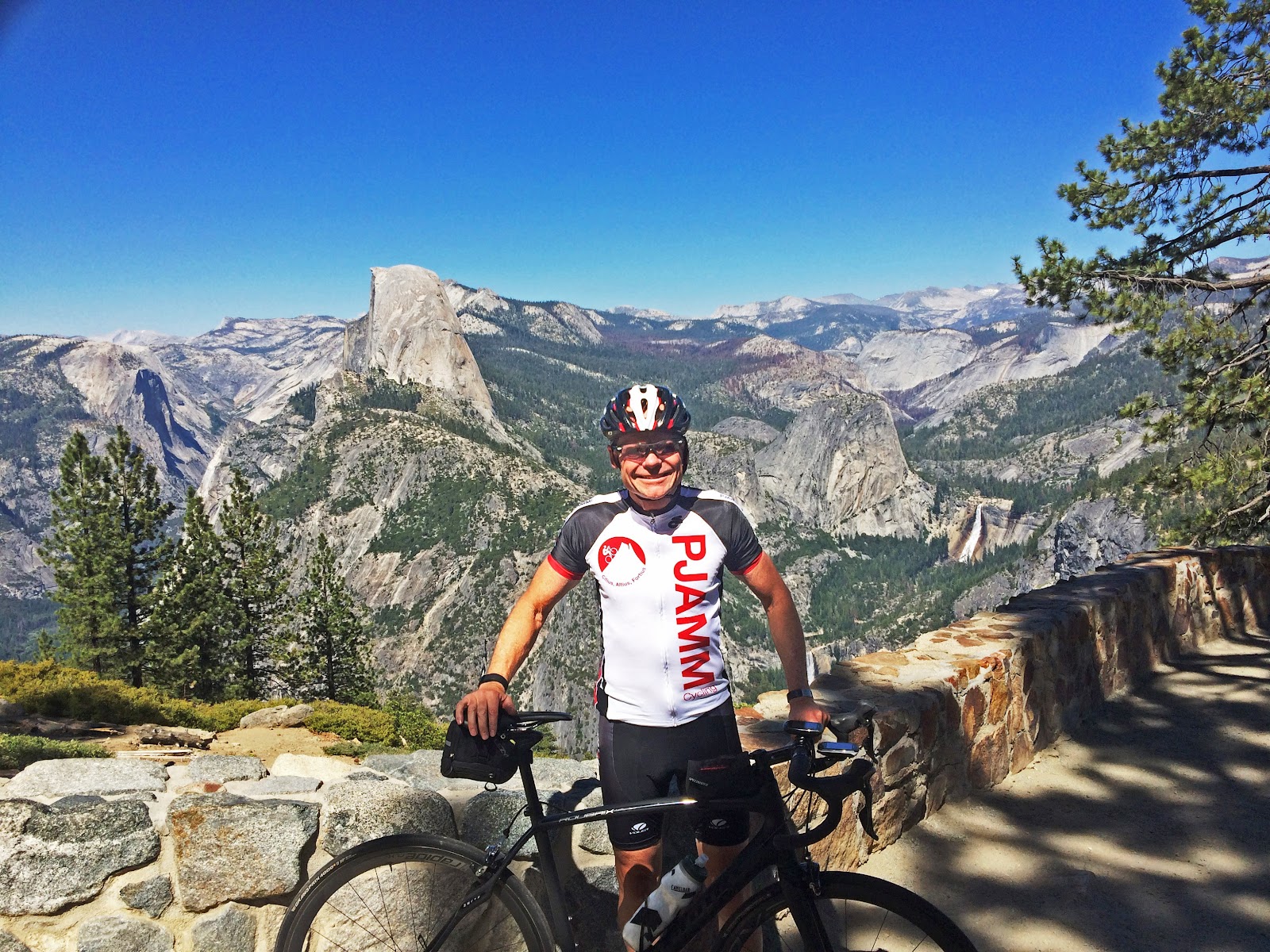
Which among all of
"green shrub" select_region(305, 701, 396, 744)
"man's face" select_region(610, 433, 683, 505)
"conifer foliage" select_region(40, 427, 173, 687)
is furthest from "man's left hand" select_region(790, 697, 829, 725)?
"conifer foliage" select_region(40, 427, 173, 687)

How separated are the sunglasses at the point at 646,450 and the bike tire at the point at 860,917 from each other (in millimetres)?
1673

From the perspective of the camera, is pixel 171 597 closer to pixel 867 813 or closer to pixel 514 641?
pixel 514 641

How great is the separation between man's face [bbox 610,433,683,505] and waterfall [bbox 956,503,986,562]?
20986 cm

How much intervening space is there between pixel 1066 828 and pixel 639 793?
154 inches

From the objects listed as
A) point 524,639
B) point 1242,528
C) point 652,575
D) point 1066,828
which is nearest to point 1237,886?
point 1066,828

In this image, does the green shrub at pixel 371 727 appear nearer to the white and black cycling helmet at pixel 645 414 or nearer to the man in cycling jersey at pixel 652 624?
the man in cycling jersey at pixel 652 624

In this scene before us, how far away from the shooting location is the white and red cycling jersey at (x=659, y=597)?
298 centimetres

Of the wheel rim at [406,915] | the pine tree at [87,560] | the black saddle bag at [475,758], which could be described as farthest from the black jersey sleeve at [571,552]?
the pine tree at [87,560]

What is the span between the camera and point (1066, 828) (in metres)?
5.14

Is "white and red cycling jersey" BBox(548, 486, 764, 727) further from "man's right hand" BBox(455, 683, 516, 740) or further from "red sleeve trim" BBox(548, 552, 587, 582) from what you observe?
"man's right hand" BBox(455, 683, 516, 740)

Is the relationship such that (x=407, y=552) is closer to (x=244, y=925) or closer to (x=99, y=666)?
(x=99, y=666)

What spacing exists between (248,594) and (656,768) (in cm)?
3096

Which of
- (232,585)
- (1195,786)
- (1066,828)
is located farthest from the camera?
(232,585)

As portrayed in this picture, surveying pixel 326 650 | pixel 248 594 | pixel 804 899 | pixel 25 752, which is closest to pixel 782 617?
pixel 804 899
